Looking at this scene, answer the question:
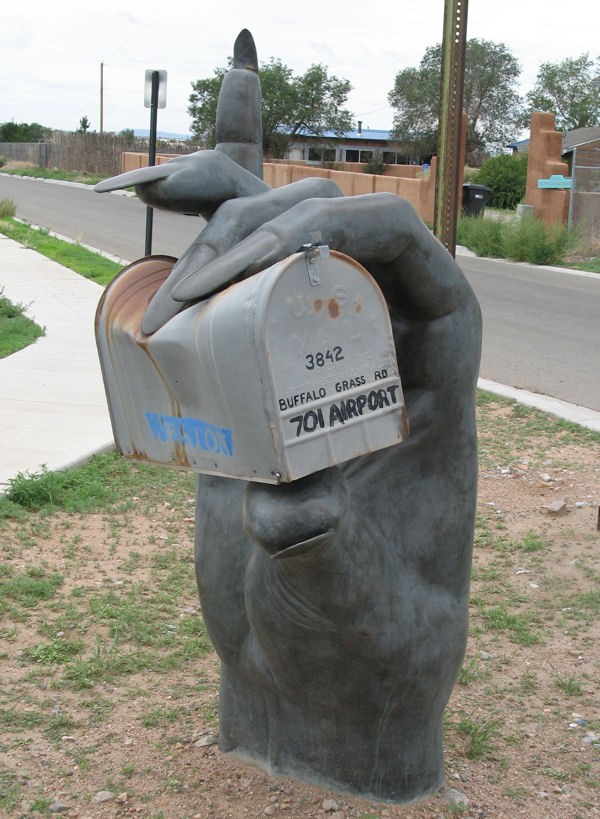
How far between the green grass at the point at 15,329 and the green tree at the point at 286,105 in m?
36.4

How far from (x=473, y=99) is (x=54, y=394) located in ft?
195

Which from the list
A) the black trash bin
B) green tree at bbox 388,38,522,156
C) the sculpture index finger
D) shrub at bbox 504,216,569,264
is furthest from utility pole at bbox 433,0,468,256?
green tree at bbox 388,38,522,156

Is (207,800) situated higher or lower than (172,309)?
lower

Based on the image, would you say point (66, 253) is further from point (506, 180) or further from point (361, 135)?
point (361, 135)

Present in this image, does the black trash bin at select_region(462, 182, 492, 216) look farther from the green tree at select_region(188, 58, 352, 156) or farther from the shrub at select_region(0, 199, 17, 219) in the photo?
the green tree at select_region(188, 58, 352, 156)

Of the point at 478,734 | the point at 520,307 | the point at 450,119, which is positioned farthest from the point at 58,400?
the point at 520,307

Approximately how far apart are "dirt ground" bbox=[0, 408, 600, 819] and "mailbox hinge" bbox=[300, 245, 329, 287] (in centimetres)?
155

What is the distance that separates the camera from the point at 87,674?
12.3ft

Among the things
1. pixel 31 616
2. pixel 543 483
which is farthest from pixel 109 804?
pixel 543 483

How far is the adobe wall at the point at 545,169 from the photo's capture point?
832 inches

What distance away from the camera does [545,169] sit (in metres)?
21.5

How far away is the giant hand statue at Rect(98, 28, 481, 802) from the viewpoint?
210 cm

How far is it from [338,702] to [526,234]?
1684cm

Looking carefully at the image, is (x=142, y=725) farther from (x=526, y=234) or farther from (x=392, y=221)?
(x=526, y=234)
